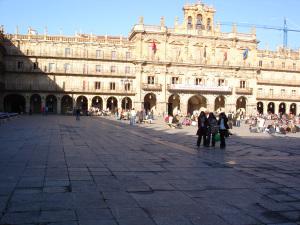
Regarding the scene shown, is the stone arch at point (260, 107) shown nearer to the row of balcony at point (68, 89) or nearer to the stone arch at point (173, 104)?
the stone arch at point (173, 104)

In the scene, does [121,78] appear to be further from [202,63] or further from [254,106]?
[254,106]

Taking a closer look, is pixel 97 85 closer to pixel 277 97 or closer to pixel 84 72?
pixel 84 72

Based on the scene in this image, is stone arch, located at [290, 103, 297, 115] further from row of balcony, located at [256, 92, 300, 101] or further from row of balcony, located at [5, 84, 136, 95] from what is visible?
row of balcony, located at [5, 84, 136, 95]

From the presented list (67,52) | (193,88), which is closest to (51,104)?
(67,52)

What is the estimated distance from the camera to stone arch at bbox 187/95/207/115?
64.1 meters

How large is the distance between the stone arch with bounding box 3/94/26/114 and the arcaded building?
155 mm

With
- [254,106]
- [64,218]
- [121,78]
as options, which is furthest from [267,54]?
[64,218]

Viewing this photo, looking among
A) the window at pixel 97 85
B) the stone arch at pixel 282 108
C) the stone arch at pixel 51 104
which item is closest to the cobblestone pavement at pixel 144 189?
the window at pixel 97 85

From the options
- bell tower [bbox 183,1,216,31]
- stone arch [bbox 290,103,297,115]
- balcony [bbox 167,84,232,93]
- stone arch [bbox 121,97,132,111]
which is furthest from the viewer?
stone arch [bbox 290,103,297,115]

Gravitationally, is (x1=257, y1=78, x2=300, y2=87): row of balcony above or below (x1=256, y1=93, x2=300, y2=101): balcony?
above

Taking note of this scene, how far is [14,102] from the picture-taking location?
62219 mm

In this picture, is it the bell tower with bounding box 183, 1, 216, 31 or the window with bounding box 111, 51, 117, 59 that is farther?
the bell tower with bounding box 183, 1, 216, 31

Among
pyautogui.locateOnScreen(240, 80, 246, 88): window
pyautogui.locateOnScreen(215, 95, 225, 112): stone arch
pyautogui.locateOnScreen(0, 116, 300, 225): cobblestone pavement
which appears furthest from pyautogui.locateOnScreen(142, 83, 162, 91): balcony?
pyautogui.locateOnScreen(0, 116, 300, 225): cobblestone pavement

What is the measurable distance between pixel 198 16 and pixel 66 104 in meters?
25.4
